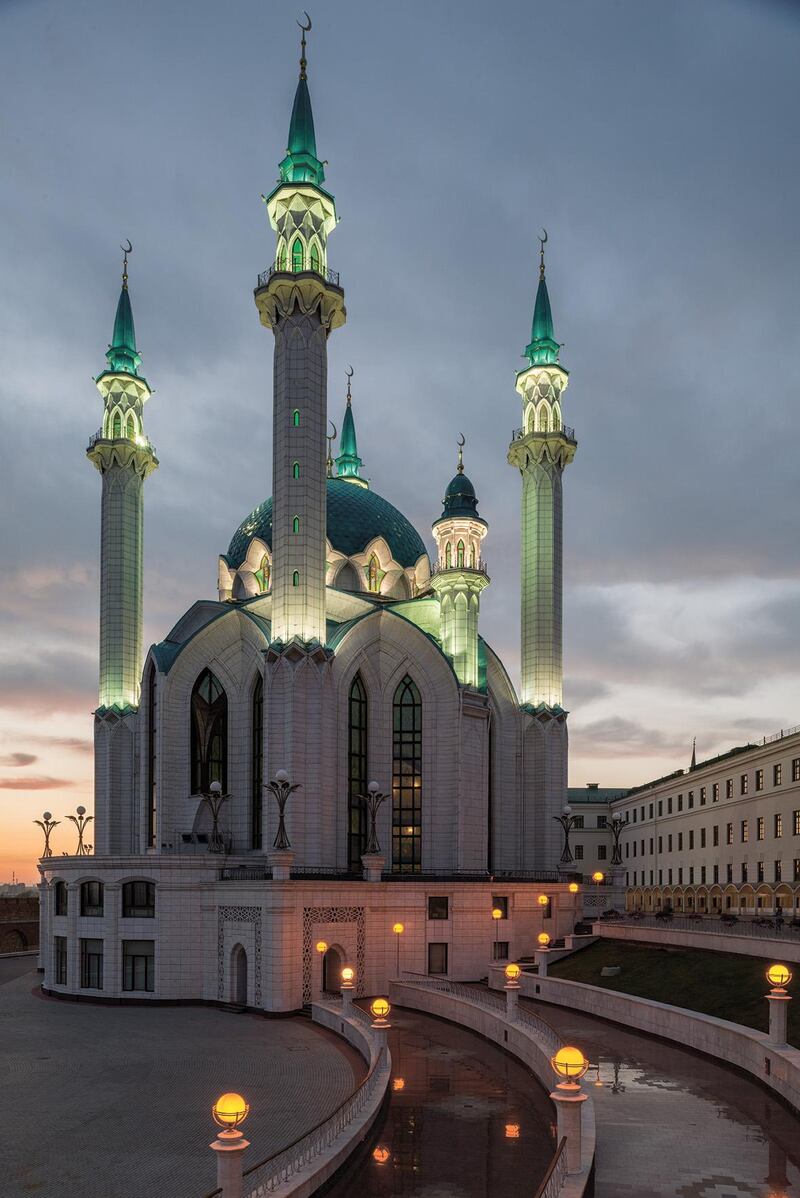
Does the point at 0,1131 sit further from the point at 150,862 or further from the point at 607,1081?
the point at 150,862

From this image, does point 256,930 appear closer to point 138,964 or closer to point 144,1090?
point 138,964

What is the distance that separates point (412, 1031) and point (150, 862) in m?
13.5

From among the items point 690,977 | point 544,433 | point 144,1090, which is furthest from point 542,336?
point 144,1090

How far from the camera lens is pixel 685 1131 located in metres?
19.6

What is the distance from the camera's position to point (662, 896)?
5959 cm

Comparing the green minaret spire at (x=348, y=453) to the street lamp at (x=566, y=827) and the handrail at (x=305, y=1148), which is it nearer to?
the street lamp at (x=566, y=827)

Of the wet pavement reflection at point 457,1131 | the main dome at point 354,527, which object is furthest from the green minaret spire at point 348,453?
the wet pavement reflection at point 457,1131

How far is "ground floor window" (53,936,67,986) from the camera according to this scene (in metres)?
42.6

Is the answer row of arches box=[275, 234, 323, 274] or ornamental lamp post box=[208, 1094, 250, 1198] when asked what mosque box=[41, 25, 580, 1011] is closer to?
row of arches box=[275, 234, 323, 274]

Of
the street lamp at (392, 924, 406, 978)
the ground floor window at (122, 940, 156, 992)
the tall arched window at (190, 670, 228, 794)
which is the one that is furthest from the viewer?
the tall arched window at (190, 670, 228, 794)

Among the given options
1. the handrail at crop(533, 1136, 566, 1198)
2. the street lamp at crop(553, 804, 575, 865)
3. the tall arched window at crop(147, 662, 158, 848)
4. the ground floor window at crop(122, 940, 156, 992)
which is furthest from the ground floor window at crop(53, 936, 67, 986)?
the handrail at crop(533, 1136, 566, 1198)

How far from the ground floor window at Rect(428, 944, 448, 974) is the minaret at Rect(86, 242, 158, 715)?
2156 centimetres

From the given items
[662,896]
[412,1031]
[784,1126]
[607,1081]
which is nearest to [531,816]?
[662,896]

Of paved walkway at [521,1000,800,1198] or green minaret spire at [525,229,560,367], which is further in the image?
green minaret spire at [525,229,560,367]
